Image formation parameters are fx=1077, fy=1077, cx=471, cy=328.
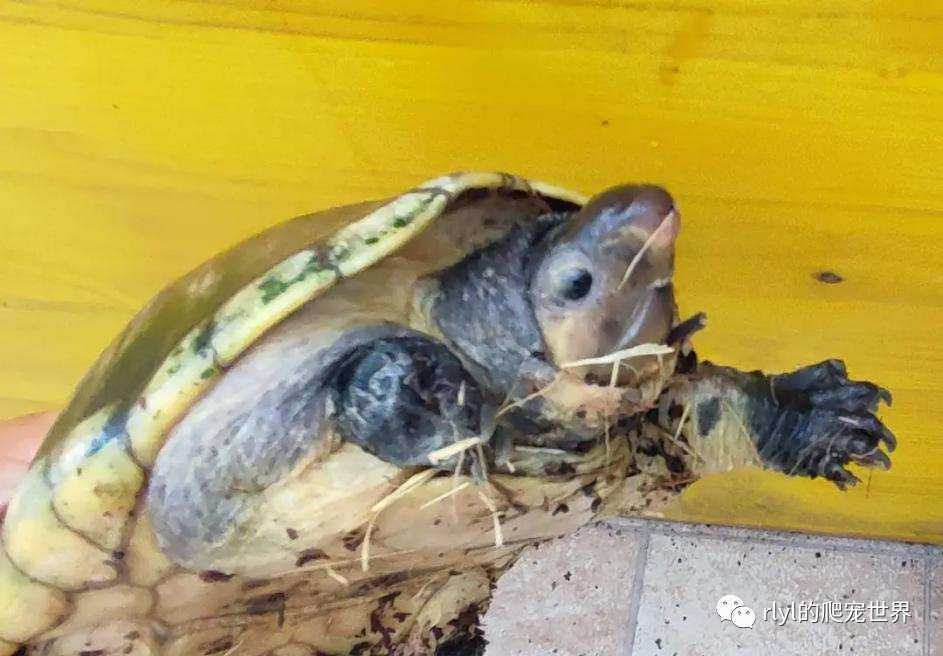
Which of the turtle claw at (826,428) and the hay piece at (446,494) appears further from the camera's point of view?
the turtle claw at (826,428)

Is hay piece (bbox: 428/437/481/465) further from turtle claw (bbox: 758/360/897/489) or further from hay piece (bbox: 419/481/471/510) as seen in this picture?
turtle claw (bbox: 758/360/897/489)

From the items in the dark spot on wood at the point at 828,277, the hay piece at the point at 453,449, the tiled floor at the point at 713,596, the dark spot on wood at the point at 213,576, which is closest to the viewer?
the hay piece at the point at 453,449

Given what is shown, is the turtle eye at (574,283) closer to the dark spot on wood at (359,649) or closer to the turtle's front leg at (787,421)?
the turtle's front leg at (787,421)

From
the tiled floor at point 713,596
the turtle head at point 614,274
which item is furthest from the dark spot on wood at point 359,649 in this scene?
the tiled floor at point 713,596

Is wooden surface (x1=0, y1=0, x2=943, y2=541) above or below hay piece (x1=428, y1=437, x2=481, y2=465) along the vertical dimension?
above

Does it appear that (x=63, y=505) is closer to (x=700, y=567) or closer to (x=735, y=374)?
(x=735, y=374)

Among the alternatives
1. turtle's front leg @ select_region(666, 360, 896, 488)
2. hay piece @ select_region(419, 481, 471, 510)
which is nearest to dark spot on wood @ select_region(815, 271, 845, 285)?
turtle's front leg @ select_region(666, 360, 896, 488)

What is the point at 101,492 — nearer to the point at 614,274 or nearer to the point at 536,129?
the point at 614,274
